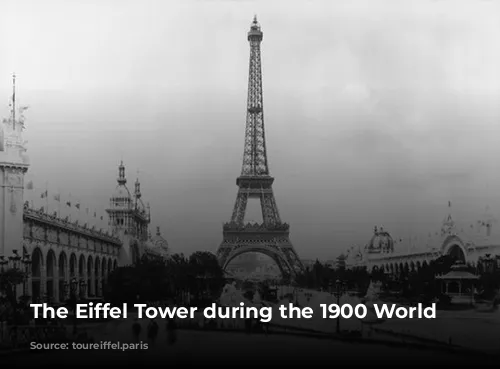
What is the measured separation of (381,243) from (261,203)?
26.1 meters

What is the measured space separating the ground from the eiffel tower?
2117 inches

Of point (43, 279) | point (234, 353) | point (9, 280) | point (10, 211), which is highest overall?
point (10, 211)

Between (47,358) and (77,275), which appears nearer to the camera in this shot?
(47,358)

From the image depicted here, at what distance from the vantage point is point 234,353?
23594mm

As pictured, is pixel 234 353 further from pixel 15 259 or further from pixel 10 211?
pixel 10 211

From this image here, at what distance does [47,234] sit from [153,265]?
8.13 metres

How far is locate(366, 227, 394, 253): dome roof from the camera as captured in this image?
330 ft

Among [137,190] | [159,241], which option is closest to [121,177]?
[137,190]

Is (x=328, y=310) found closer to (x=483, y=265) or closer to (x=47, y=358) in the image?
(x=47, y=358)

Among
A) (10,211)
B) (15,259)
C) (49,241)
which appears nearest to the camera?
(15,259)

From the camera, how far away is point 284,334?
1100 inches

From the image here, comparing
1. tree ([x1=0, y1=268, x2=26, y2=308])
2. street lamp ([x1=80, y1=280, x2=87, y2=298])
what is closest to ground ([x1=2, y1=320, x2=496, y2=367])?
tree ([x1=0, y1=268, x2=26, y2=308])

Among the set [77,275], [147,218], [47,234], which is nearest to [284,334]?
[47,234]

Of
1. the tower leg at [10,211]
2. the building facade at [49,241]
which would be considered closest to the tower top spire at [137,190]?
the building facade at [49,241]
